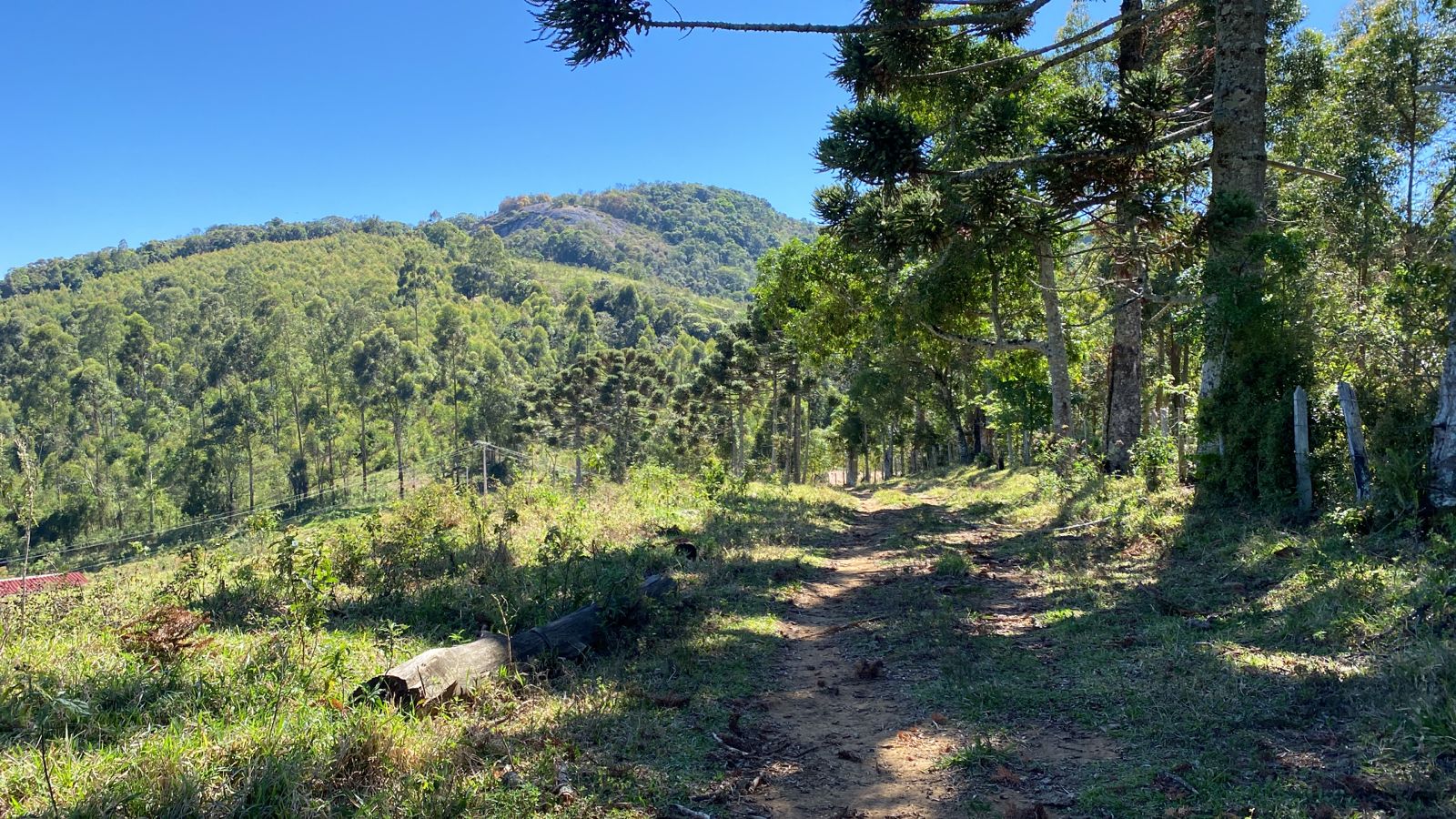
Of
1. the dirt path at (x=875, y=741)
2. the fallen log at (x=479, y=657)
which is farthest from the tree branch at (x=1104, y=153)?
the fallen log at (x=479, y=657)

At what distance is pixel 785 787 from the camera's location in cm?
419

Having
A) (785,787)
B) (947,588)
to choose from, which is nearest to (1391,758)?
(785,787)

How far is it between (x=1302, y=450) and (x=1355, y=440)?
83cm

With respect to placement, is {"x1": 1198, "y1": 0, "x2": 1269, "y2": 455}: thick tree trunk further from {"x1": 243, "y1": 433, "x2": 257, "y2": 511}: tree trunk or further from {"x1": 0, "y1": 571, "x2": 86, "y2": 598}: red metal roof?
{"x1": 243, "y1": 433, "x2": 257, "y2": 511}: tree trunk

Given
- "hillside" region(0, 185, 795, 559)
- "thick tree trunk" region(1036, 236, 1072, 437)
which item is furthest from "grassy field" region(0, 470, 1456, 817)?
"hillside" region(0, 185, 795, 559)

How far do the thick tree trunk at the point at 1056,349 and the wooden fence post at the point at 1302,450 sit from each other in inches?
340

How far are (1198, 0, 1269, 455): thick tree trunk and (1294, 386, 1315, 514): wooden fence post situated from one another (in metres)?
1.40

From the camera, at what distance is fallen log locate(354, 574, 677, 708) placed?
4.57 metres

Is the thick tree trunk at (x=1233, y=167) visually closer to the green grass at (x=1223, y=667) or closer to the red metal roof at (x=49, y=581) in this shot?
the green grass at (x=1223, y=667)

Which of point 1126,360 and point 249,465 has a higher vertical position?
point 1126,360

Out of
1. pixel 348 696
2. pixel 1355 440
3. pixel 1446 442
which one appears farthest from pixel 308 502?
A: pixel 1446 442

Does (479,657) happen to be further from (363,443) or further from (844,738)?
(363,443)

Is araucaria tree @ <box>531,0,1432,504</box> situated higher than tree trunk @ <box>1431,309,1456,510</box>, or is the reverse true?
araucaria tree @ <box>531,0,1432,504</box>

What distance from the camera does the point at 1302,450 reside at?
321 inches
